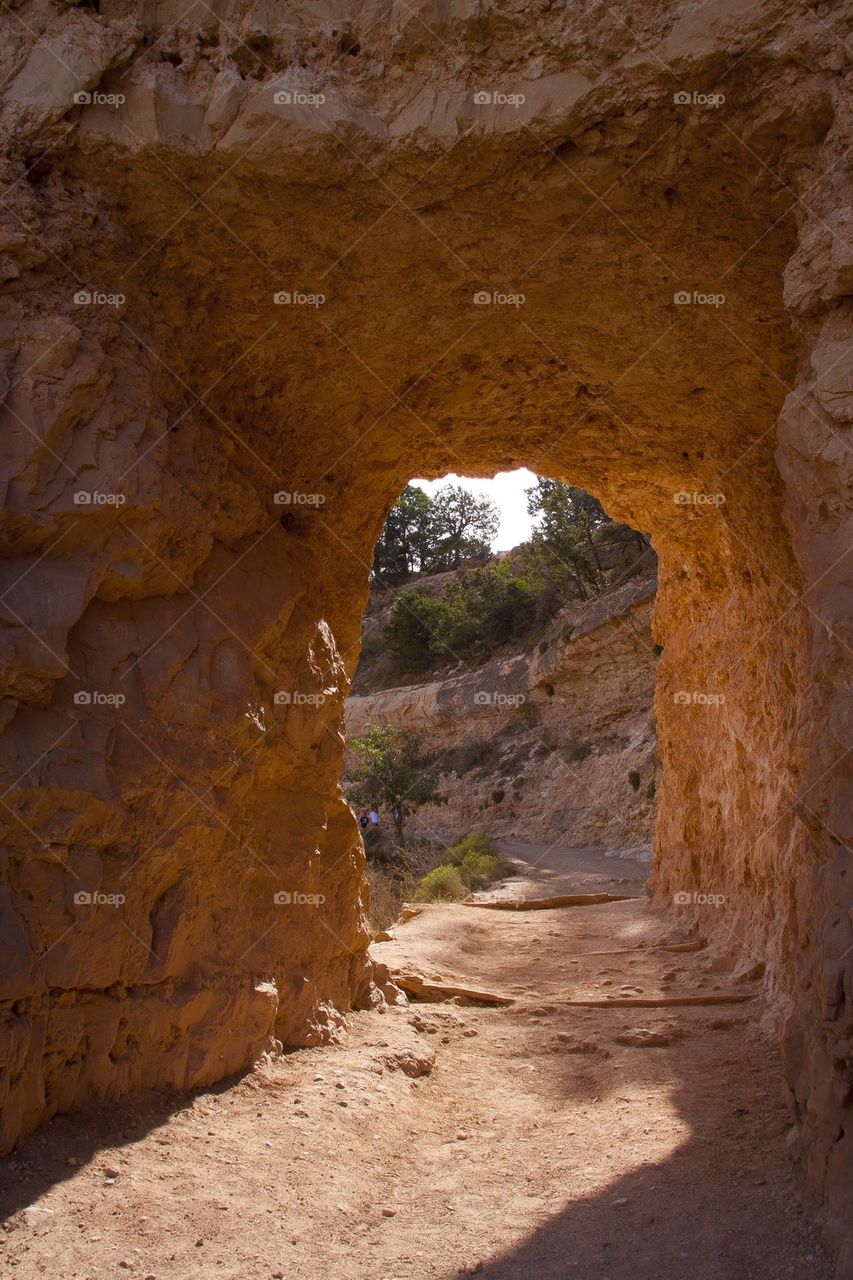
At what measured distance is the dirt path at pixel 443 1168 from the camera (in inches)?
132

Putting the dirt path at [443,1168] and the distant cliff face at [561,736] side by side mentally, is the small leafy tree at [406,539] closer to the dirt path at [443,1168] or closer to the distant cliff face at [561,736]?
the distant cliff face at [561,736]

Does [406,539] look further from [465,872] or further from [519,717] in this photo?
[465,872]

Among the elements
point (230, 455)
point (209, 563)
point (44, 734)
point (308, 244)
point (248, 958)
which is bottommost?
point (248, 958)

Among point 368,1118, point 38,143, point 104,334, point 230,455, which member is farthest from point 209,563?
point 368,1118

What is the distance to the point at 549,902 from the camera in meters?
12.7

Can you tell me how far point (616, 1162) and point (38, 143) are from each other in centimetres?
564

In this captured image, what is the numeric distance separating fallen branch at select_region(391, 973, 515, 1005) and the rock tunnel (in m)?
1.27

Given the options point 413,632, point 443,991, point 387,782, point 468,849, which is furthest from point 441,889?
point 413,632

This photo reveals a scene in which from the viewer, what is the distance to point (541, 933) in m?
10.3

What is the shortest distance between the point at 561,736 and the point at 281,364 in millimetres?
19794

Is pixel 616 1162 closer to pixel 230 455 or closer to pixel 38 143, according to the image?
pixel 230 455

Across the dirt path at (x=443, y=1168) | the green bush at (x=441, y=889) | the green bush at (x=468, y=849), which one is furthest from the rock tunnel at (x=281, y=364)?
the green bush at (x=468, y=849)

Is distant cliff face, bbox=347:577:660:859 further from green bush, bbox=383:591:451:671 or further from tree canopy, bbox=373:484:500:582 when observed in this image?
tree canopy, bbox=373:484:500:582

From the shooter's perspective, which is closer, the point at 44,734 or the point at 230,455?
the point at 44,734
